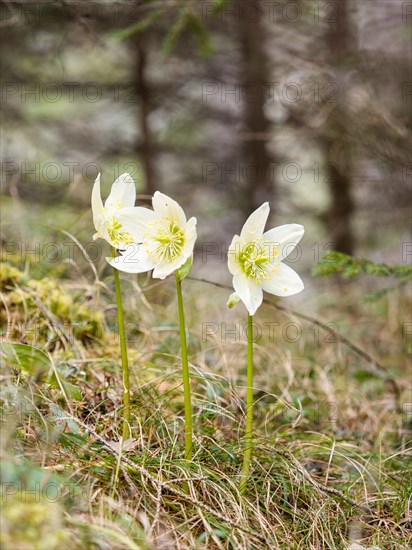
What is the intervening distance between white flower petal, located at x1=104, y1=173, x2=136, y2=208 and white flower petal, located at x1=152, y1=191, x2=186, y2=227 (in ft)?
0.51

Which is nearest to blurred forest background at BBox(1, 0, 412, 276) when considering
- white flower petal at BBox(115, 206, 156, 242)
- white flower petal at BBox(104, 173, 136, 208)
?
white flower petal at BBox(104, 173, 136, 208)

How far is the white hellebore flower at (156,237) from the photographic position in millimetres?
1692

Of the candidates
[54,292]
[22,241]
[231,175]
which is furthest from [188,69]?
[54,292]

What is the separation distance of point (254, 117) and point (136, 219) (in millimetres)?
4810

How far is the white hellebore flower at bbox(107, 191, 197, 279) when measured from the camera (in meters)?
1.69

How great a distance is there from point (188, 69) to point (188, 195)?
1.36m

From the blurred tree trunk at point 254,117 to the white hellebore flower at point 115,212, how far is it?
4.18 meters

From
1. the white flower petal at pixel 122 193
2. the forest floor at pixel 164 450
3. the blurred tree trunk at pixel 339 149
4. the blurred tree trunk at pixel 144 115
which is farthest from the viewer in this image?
the blurred tree trunk at pixel 144 115

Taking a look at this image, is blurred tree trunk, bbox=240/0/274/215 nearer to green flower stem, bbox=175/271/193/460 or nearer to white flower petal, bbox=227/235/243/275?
white flower petal, bbox=227/235/243/275

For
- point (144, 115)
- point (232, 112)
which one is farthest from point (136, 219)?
point (232, 112)

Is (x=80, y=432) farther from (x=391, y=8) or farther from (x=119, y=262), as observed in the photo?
(x=391, y=8)

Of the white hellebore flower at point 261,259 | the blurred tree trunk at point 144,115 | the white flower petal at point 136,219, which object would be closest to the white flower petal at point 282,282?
the white hellebore flower at point 261,259

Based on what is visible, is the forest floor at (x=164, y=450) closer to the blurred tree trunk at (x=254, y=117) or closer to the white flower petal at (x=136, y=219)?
the white flower petal at (x=136, y=219)

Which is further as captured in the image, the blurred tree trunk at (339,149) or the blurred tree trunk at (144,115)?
the blurred tree trunk at (144,115)
